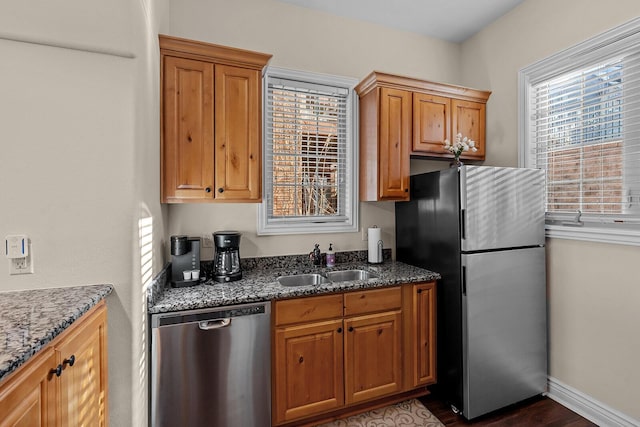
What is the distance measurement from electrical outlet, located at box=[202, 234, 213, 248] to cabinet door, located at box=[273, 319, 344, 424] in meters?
0.88

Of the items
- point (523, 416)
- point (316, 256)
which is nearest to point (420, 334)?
point (523, 416)

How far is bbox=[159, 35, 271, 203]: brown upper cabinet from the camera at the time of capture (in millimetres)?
1992

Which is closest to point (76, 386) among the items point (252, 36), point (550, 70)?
point (252, 36)

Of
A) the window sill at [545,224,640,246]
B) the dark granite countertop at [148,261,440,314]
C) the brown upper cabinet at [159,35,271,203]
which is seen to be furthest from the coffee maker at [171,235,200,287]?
the window sill at [545,224,640,246]

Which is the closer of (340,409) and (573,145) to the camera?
(340,409)

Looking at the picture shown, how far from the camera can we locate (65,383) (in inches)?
41.3

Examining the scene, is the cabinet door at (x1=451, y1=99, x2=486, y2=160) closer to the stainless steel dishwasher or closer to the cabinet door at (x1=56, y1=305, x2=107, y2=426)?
the stainless steel dishwasher

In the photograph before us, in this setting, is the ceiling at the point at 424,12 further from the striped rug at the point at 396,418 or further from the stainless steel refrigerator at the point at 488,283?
the striped rug at the point at 396,418

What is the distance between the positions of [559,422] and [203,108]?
3.19m

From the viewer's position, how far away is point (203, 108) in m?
2.05

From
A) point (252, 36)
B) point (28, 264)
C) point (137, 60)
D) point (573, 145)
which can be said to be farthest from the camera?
point (252, 36)

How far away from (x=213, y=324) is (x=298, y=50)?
2.25 metres

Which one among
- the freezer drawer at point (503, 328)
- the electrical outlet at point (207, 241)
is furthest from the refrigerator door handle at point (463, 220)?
the electrical outlet at point (207, 241)

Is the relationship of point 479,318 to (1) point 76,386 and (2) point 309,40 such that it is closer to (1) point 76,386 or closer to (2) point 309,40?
(1) point 76,386
